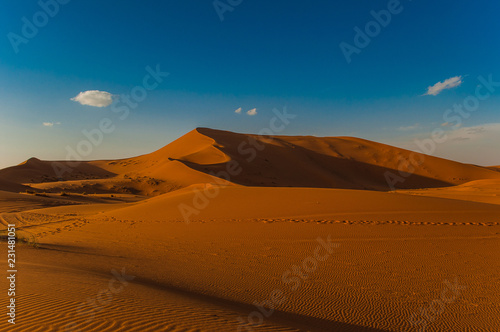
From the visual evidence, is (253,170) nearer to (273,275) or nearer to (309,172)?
(309,172)

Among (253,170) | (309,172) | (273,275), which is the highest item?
(253,170)

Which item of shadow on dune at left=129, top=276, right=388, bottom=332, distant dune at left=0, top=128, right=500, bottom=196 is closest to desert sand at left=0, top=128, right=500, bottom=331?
shadow on dune at left=129, top=276, right=388, bottom=332

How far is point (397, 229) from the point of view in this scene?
10578mm

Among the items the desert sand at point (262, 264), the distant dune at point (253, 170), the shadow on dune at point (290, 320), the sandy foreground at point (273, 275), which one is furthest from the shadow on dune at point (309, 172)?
the shadow on dune at point (290, 320)

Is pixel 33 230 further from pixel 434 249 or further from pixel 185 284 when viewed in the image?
pixel 434 249

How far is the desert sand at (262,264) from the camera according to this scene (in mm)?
4012

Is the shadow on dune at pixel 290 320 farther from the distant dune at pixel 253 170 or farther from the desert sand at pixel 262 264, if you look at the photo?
the distant dune at pixel 253 170

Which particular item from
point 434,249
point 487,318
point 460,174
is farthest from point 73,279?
point 460,174

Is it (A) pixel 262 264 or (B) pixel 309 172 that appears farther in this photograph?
(B) pixel 309 172

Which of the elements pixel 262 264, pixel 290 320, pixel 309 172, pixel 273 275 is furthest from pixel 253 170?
pixel 290 320

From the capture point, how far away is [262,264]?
289 inches

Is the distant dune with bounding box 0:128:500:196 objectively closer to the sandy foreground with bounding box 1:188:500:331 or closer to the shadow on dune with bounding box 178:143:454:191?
the shadow on dune with bounding box 178:143:454:191

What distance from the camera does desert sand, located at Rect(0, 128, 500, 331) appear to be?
4012mm

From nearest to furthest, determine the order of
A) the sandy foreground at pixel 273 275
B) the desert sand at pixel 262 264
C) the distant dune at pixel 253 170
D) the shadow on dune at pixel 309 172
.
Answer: the sandy foreground at pixel 273 275
the desert sand at pixel 262 264
the distant dune at pixel 253 170
the shadow on dune at pixel 309 172
